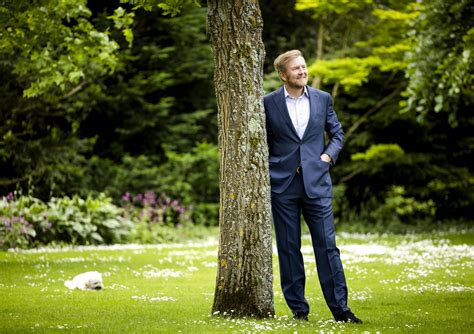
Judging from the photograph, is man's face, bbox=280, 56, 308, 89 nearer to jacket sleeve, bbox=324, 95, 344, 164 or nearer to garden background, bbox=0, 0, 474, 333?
jacket sleeve, bbox=324, 95, 344, 164

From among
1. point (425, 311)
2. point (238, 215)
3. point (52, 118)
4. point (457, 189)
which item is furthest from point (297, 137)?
point (457, 189)

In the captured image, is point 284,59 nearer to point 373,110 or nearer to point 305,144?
point 305,144

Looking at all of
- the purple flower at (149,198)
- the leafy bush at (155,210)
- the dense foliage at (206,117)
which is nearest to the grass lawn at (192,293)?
the leafy bush at (155,210)

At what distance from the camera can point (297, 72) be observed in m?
6.21

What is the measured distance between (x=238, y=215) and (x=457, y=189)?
15663 millimetres

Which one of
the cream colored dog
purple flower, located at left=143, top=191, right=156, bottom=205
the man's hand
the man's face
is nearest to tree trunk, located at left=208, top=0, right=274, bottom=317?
the man's face

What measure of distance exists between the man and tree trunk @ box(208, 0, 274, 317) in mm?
148

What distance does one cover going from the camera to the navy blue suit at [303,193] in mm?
6125

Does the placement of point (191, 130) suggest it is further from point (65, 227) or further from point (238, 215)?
point (238, 215)

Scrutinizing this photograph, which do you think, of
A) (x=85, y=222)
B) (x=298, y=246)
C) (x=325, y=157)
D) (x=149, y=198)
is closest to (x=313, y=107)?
(x=325, y=157)

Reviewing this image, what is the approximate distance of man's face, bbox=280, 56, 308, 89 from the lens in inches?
244

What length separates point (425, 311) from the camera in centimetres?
681

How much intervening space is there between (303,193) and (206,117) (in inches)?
680

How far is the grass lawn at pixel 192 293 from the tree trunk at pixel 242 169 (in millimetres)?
310
